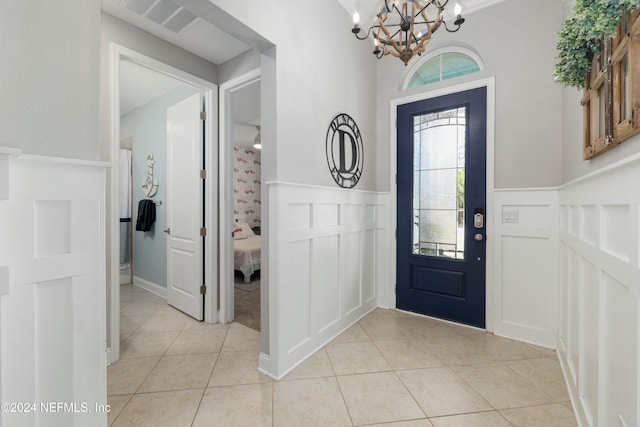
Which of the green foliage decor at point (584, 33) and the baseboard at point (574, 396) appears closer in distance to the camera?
the green foliage decor at point (584, 33)

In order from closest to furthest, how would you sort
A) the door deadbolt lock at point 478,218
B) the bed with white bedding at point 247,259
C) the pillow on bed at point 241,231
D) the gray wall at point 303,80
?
the gray wall at point 303,80
the door deadbolt lock at point 478,218
the bed with white bedding at point 247,259
the pillow on bed at point 241,231

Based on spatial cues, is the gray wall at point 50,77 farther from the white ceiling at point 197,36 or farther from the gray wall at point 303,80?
the white ceiling at point 197,36

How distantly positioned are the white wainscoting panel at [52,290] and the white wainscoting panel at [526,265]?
279 centimetres

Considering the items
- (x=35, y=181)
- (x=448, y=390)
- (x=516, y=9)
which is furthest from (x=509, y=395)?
(x=516, y=9)

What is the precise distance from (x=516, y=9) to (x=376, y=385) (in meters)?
3.18

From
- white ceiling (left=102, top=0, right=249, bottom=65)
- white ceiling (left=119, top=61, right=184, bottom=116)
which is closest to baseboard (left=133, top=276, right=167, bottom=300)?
white ceiling (left=119, top=61, right=184, bottom=116)

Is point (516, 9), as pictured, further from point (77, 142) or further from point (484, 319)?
point (77, 142)

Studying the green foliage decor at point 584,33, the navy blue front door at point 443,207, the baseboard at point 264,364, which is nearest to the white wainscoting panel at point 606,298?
the green foliage decor at point 584,33

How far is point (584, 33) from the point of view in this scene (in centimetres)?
122

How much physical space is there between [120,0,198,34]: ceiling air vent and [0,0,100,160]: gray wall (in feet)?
4.38

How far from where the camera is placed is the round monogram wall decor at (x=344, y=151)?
2.41 meters

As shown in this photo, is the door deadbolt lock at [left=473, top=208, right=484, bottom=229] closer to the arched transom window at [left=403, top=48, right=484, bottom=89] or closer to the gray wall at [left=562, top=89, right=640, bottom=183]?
the gray wall at [left=562, top=89, right=640, bottom=183]

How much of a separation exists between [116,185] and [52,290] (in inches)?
63.1

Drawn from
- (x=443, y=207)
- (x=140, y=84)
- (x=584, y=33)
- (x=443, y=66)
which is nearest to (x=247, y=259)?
(x=140, y=84)
